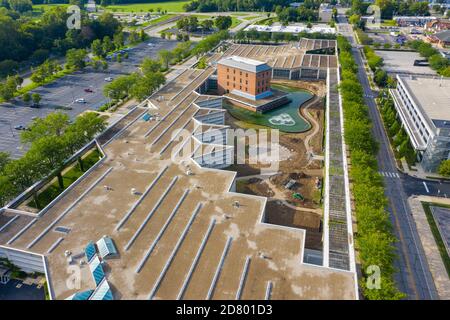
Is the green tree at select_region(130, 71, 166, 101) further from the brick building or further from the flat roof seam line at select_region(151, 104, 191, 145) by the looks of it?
the brick building

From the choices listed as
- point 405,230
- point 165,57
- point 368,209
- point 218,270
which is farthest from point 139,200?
point 165,57

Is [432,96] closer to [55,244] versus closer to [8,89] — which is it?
[55,244]

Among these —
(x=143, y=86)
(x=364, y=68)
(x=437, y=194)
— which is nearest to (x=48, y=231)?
(x=143, y=86)

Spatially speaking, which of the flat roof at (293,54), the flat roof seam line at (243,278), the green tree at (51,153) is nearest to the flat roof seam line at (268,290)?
the flat roof seam line at (243,278)

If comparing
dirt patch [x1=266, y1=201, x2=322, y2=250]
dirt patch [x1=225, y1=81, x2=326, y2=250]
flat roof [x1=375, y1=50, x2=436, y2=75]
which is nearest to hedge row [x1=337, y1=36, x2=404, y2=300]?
dirt patch [x1=266, y1=201, x2=322, y2=250]
